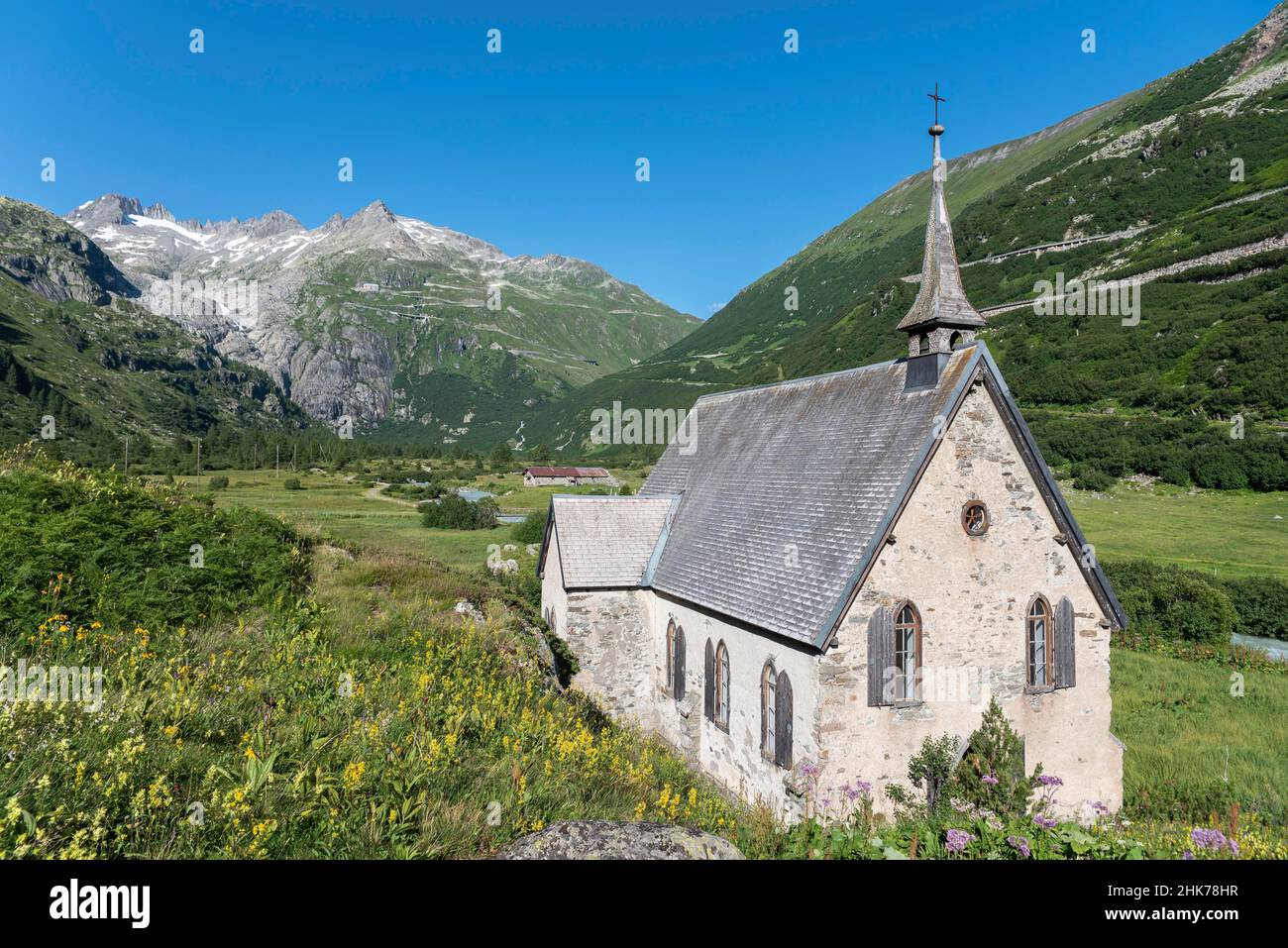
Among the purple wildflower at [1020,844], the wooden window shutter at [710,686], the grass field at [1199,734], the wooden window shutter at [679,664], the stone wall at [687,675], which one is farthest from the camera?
the wooden window shutter at [679,664]

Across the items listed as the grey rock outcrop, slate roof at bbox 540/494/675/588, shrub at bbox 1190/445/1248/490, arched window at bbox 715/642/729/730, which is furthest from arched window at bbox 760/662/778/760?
shrub at bbox 1190/445/1248/490

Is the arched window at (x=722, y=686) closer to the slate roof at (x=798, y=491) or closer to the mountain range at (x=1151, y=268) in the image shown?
the slate roof at (x=798, y=491)

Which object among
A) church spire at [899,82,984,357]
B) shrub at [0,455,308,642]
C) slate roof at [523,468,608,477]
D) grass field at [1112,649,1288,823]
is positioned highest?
church spire at [899,82,984,357]

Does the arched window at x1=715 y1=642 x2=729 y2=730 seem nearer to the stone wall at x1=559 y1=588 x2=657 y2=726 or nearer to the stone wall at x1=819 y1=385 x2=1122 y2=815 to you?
the stone wall at x1=819 y1=385 x2=1122 y2=815

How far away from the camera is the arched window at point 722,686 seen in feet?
57.4

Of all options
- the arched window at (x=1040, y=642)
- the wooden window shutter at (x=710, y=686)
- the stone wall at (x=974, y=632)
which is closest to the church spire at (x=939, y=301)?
the stone wall at (x=974, y=632)

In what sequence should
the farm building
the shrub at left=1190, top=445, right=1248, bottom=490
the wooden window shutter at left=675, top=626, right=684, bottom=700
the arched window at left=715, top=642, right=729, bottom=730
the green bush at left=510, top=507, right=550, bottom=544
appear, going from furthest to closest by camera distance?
1. the farm building
2. the shrub at left=1190, top=445, right=1248, bottom=490
3. the green bush at left=510, top=507, right=550, bottom=544
4. the wooden window shutter at left=675, top=626, right=684, bottom=700
5. the arched window at left=715, top=642, right=729, bottom=730

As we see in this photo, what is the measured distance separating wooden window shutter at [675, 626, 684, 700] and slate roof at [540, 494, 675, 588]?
2634mm

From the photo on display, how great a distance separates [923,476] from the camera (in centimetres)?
1448

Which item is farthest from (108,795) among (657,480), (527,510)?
(527,510)

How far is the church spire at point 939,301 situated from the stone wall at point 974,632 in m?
2.35

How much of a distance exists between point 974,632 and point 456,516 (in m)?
59.7

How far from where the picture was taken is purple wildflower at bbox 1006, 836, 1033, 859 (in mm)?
6535
